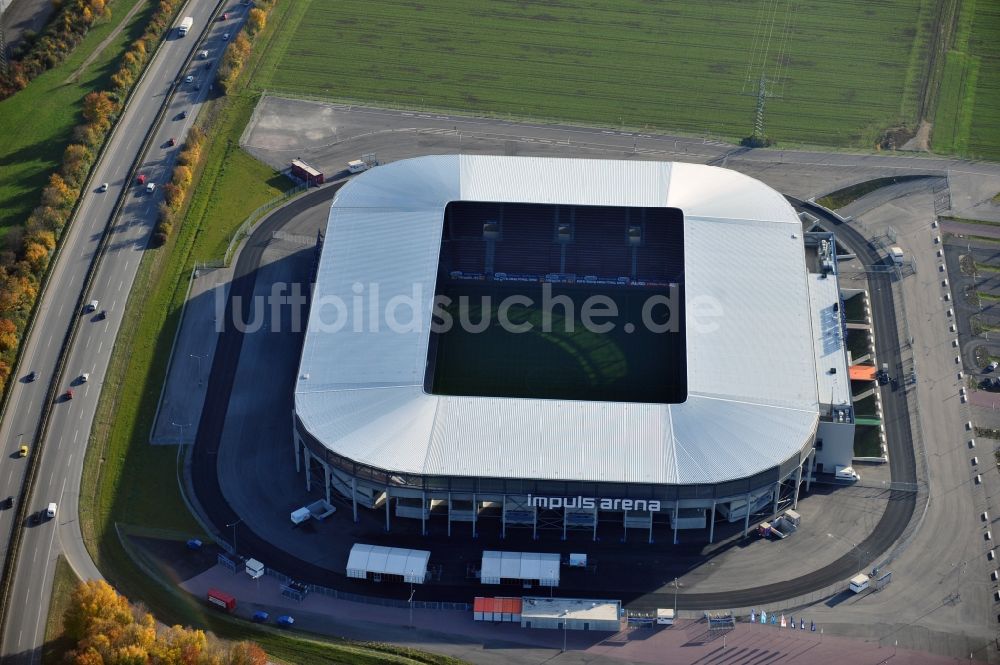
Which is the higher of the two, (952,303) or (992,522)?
(952,303)

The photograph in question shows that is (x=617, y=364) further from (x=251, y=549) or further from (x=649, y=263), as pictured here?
(x=251, y=549)

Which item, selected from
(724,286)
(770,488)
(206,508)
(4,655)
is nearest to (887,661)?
(770,488)

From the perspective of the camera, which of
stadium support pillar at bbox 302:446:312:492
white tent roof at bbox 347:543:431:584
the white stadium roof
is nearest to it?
white tent roof at bbox 347:543:431:584

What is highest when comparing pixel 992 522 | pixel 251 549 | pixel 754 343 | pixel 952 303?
pixel 952 303

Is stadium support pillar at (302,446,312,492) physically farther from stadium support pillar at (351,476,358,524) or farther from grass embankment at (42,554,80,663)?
grass embankment at (42,554,80,663)

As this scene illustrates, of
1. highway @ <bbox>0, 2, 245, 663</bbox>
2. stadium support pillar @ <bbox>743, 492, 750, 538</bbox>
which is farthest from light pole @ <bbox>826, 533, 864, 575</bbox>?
highway @ <bbox>0, 2, 245, 663</bbox>

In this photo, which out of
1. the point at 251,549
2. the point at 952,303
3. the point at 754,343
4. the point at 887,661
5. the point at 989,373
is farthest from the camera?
the point at 952,303

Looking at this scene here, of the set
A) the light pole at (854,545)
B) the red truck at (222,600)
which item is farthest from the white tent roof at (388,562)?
the light pole at (854,545)
